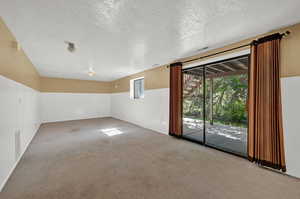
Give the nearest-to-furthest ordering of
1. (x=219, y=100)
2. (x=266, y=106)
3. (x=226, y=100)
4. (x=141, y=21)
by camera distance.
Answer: (x=141, y=21)
(x=266, y=106)
(x=226, y=100)
(x=219, y=100)

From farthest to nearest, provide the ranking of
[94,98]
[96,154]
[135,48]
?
1. [94,98]
2. [135,48]
3. [96,154]

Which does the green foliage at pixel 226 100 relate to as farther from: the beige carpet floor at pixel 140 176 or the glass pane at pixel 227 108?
the beige carpet floor at pixel 140 176

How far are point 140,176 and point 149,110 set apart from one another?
2.95 m

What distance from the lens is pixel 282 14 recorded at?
1.65m

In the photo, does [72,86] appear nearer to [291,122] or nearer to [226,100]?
[226,100]

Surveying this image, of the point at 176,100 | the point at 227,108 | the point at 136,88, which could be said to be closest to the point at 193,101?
the point at 176,100

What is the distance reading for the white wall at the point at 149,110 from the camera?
13.3ft

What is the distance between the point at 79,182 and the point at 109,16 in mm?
2436

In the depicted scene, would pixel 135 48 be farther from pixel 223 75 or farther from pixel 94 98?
pixel 94 98

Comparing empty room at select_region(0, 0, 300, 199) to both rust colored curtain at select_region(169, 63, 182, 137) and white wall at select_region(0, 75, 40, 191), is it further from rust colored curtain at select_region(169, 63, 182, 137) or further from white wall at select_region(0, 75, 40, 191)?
rust colored curtain at select_region(169, 63, 182, 137)

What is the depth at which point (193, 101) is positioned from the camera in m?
4.40

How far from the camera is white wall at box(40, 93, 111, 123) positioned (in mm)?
5988

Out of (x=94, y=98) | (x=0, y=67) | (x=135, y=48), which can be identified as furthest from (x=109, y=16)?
(x=94, y=98)

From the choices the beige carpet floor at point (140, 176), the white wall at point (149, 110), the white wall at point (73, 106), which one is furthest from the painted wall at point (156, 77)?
the white wall at point (73, 106)
